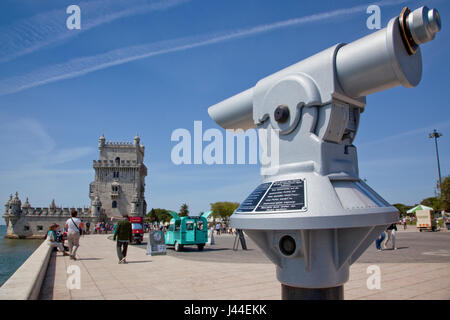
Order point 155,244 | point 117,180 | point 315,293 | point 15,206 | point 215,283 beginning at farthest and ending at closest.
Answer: point 117,180 < point 15,206 < point 155,244 < point 215,283 < point 315,293

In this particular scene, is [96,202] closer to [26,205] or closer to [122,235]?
[26,205]

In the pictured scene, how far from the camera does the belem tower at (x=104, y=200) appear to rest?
62875mm

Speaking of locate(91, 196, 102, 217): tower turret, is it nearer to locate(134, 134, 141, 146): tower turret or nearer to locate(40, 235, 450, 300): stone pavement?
locate(134, 134, 141, 146): tower turret

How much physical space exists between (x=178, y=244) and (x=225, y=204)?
263 feet

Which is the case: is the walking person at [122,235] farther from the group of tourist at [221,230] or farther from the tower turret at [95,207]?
the tower turret at [95,207]

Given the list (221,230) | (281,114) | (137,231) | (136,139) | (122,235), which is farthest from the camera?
(136,139)

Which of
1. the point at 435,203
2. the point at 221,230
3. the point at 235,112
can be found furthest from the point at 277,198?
the point at 435,203

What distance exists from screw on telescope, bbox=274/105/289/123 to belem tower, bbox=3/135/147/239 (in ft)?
213

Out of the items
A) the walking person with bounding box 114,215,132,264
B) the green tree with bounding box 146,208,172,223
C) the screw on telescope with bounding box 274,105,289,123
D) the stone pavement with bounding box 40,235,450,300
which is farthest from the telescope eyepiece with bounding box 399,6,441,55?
the green tree with bounding box 146,208,172,223

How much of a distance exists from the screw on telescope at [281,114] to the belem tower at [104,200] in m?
64.8

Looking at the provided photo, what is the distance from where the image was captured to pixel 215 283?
662 cm

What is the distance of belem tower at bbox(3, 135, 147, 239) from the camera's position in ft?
206

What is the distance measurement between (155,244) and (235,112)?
34.7ft
